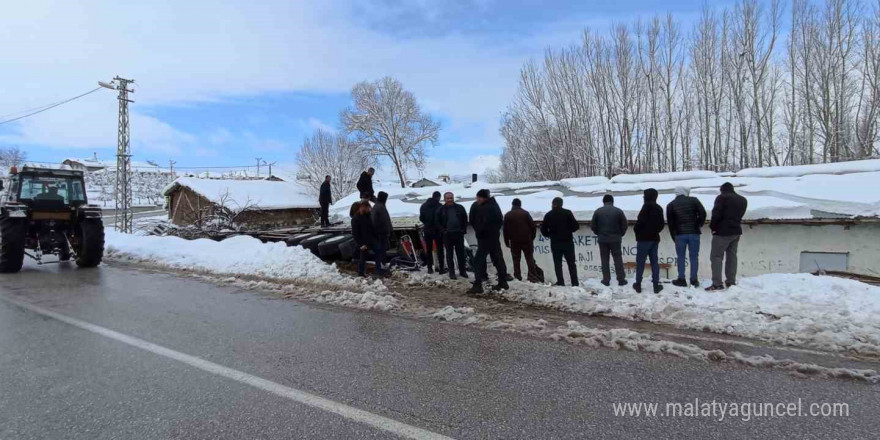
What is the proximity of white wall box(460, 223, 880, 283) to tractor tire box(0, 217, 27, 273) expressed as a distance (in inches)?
514

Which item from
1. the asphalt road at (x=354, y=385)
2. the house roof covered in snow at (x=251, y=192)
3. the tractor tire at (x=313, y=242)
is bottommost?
the asphalt road at (x=354, y=385)

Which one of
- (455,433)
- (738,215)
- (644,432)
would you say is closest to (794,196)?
(738,215)

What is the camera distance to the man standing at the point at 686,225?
7.67m

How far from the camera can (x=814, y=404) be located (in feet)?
11.5

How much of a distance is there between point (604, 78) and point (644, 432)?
25719 millimetres

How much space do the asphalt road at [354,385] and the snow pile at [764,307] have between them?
4.34ft

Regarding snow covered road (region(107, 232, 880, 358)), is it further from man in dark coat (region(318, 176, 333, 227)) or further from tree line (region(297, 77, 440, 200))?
tree line (region(297, 77, 440, 200))

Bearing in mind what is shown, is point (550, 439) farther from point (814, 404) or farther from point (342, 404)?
point (814, 404)

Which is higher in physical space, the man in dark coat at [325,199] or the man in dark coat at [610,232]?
the man in dark coat at [325,199]

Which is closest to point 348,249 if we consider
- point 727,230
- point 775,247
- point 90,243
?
point 90,243

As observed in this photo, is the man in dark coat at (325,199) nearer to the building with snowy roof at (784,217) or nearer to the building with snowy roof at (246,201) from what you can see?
the building with snowy roof at (784,217)

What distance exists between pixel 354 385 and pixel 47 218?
→ 12.8 m

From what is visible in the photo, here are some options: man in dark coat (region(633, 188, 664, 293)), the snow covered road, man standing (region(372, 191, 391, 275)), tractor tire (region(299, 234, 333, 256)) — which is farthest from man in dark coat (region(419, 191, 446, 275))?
man in dark coat (region(633, 188, 664, 293))

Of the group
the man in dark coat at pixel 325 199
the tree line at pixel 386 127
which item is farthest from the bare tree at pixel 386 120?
the man in dark coat at pixel 325 199
